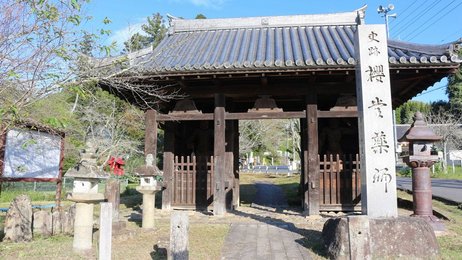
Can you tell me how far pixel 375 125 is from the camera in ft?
21.9

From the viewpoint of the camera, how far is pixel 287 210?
1098cm

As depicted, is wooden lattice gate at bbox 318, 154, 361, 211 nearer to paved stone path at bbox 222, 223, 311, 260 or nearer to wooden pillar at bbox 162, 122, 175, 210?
paved stone path at bbox 222, 223, 311, 260

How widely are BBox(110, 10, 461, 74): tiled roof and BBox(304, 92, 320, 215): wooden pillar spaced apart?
135cm

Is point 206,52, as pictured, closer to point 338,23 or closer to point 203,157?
point 203,157

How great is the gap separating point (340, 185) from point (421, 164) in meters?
2.92

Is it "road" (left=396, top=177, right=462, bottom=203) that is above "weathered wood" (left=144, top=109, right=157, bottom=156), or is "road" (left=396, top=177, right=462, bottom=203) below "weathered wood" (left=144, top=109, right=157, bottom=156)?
below

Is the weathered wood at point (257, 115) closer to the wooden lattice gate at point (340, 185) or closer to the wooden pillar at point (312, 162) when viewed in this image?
the wooden pillar at point (312, 162)

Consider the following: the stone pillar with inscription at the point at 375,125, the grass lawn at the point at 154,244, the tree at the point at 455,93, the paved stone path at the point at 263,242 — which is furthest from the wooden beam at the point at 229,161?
the tree at the point at 455,93

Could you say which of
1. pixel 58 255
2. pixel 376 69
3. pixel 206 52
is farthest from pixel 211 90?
pixel 58 255

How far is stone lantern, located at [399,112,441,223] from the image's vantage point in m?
7.63

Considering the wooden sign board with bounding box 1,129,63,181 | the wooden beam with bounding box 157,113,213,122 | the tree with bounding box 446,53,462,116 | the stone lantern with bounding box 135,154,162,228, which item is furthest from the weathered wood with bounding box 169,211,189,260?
the tree with bounding box 446,53,462,116

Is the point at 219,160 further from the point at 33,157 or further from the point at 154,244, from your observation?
the point at 33,157

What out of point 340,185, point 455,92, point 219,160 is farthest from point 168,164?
point 455,92

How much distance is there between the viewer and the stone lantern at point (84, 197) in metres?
6.16
